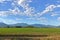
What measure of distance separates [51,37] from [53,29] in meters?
0.55

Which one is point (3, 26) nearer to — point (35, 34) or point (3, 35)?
point (3, 35)

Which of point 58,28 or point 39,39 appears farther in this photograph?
point 58,28

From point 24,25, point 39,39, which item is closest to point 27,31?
point 24,25

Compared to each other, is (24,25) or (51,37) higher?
(24,25)

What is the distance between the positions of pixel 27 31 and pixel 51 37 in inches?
40.1

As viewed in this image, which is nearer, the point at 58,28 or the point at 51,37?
the point at 51,37

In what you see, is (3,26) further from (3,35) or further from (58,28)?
(58,28)

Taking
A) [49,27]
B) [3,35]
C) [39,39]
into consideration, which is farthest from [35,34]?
[3,35]

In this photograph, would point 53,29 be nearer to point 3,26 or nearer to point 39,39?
point 39,39

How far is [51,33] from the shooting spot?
6.89m

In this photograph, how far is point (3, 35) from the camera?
6758 mm

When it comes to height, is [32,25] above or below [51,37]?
above

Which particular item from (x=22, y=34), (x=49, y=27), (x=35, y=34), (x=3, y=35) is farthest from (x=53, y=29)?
(x=3, y=35)

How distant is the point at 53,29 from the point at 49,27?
0.19 metres
